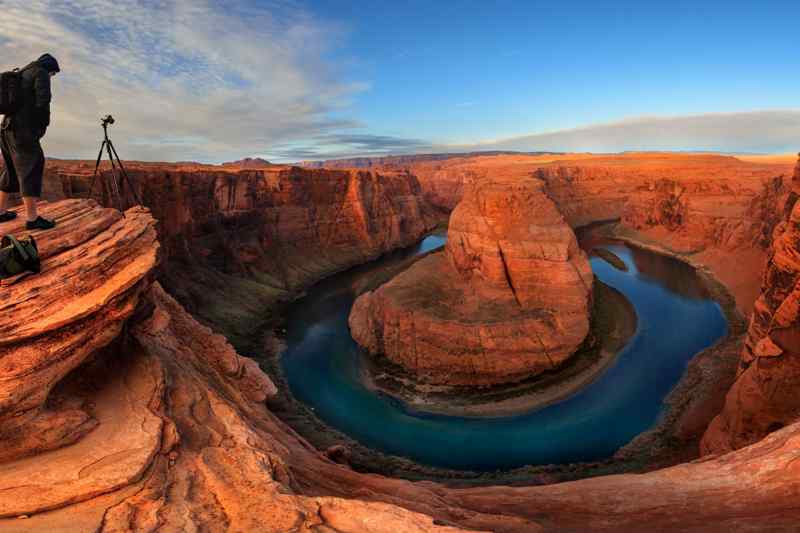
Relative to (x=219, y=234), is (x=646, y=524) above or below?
below

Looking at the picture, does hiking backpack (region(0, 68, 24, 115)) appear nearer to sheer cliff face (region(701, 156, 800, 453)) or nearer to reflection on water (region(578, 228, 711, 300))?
sheer cliff face (region(701, 156, 800, 453))

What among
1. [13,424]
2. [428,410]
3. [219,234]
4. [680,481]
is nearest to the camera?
[13,424]

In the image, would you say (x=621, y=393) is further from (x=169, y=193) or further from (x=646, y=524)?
(x=169, y=193)

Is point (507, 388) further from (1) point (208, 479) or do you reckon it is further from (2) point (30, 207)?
(2) point (30, 207)

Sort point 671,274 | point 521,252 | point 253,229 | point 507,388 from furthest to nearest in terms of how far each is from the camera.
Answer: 1. point 253,229
2. point 671,274
3. point 521,252
4. point 507,388

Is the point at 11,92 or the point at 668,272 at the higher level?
the point at 11,92

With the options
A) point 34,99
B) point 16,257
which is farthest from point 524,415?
point 34,99

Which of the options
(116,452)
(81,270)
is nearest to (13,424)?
(116,452)

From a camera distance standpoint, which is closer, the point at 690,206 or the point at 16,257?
the point at 16,257
